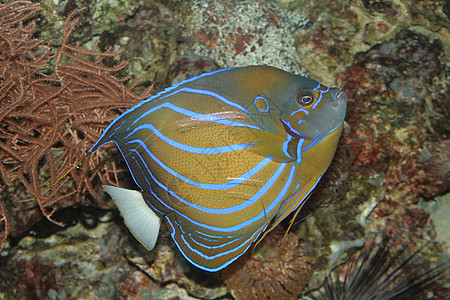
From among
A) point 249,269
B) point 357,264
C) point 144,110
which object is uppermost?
point 144,110

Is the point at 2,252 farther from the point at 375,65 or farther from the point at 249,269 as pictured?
the point at 375,65

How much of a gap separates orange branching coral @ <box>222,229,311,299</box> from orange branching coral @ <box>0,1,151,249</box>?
1.37 metres

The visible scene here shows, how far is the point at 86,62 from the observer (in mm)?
2564

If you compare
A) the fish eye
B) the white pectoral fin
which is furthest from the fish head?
the white pectoral fin

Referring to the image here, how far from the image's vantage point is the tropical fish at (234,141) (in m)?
1.57

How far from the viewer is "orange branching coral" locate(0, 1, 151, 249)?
8.36 ft

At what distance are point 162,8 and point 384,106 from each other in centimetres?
274

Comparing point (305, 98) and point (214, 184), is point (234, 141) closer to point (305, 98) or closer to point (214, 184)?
point (214, 184)

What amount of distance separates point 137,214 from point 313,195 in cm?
147

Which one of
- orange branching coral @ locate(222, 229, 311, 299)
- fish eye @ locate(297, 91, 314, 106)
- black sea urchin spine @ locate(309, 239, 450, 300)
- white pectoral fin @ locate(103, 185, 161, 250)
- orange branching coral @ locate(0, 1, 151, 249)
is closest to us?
fish eye @ locate(297, 91, 314, 106)

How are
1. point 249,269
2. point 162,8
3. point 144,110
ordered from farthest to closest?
1. point 162,8
2. point 249,269
3. point 144,110

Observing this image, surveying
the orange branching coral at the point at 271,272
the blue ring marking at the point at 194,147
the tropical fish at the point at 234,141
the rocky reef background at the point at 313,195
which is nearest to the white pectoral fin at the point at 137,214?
the tropical fish at the point at 234,141

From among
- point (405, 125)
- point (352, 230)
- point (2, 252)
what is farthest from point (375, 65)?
point (2, 252)

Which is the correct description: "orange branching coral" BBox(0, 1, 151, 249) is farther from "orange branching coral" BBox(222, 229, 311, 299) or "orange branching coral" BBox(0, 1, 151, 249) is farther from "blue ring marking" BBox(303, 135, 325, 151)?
"blue ring marking" BBox(303, 135, 325, 151)
